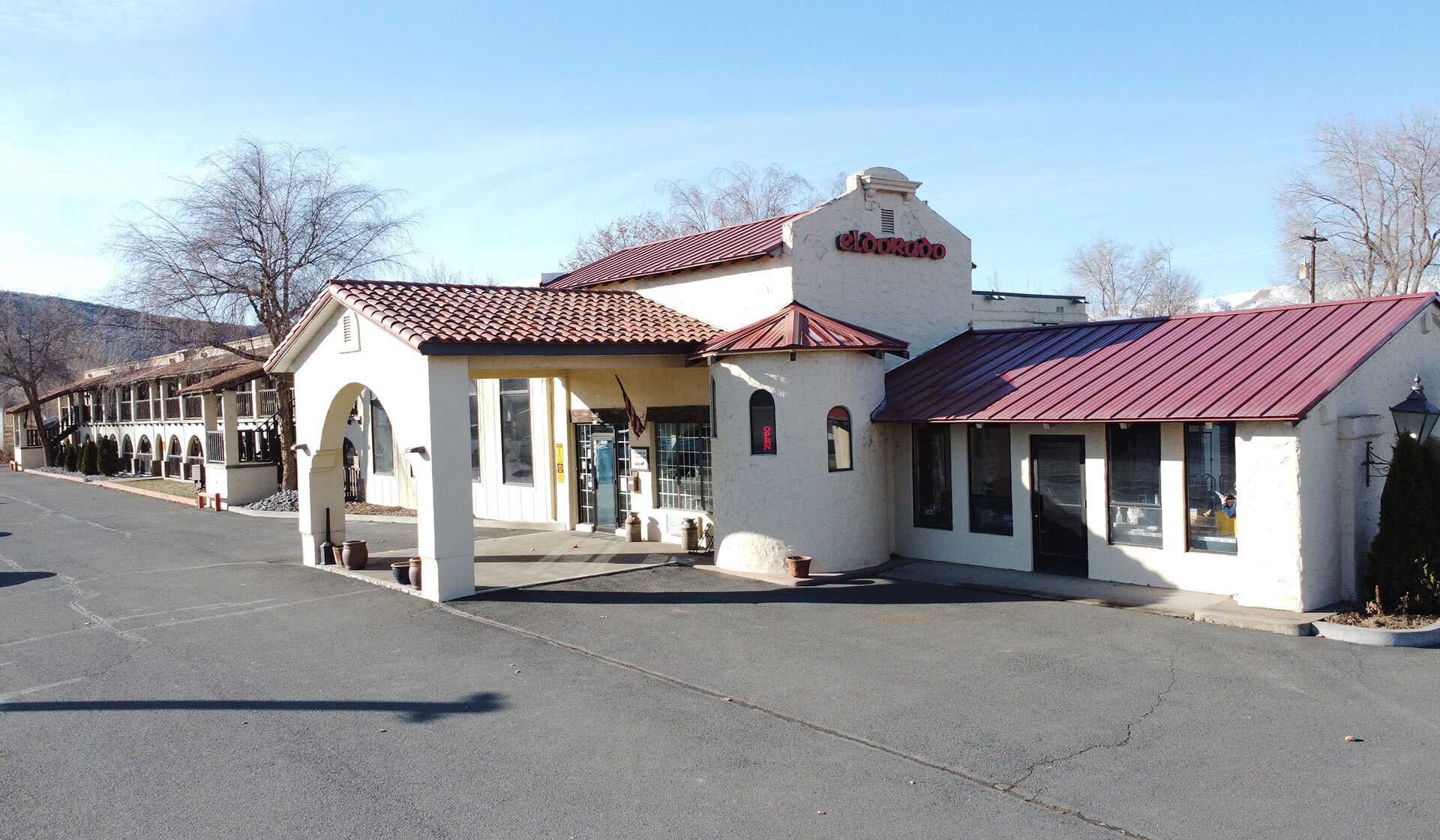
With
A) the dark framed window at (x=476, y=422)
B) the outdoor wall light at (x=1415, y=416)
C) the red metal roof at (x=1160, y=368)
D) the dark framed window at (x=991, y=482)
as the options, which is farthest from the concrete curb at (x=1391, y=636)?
the dark framed window at (x=476, y=422)

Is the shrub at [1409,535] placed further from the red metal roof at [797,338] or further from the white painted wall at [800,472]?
the red metal roof at [797,338]

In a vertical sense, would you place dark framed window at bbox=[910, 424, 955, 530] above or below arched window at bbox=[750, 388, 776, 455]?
below

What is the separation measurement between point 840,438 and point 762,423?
1.14 m

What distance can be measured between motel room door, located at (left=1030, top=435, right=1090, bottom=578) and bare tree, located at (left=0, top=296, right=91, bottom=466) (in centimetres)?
4915

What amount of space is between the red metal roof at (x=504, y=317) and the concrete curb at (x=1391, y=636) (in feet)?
29.9

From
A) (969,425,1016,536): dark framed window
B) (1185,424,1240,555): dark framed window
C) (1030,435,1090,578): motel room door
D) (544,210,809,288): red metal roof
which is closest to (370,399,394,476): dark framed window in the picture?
(544,210,809,288): red metal roof

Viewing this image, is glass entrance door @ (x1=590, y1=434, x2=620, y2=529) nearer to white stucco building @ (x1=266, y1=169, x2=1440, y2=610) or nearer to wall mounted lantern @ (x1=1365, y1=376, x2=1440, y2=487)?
white stucco building @ (x1=266, y1=169, x2=1440, y2=610)

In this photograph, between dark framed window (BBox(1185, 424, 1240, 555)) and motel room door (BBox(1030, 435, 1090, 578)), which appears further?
motel room door (BBox(1030, 435, 1090, 578))

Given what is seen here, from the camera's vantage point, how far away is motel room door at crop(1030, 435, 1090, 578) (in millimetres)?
13000

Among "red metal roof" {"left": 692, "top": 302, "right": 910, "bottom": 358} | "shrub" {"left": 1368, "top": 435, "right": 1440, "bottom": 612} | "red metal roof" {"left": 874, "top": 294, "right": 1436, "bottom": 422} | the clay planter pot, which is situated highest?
"red metal roof" {"left": 692, "top": 302, "right": 910, "bottom": 358}

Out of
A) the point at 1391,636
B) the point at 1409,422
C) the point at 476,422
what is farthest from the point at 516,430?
the point at 1391,636

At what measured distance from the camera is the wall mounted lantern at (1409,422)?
37.6 ft

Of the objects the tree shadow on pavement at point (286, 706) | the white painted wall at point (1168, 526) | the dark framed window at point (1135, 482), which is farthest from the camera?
the dark framed window at point (1135, 482)

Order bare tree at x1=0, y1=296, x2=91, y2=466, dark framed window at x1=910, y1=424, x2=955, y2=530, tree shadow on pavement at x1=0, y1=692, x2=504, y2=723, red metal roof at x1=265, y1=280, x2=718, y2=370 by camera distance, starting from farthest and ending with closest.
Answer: bare tree at x1=0, y1=296, x2=91, y2=466, dark framed window at x1=910, y1=424, x2=955, y2=530, red metal roof at x1=265, y1=280, x2=718, y2=370, tree shadow on pavement at x1=0, y1=692, x2=504, y2=723
